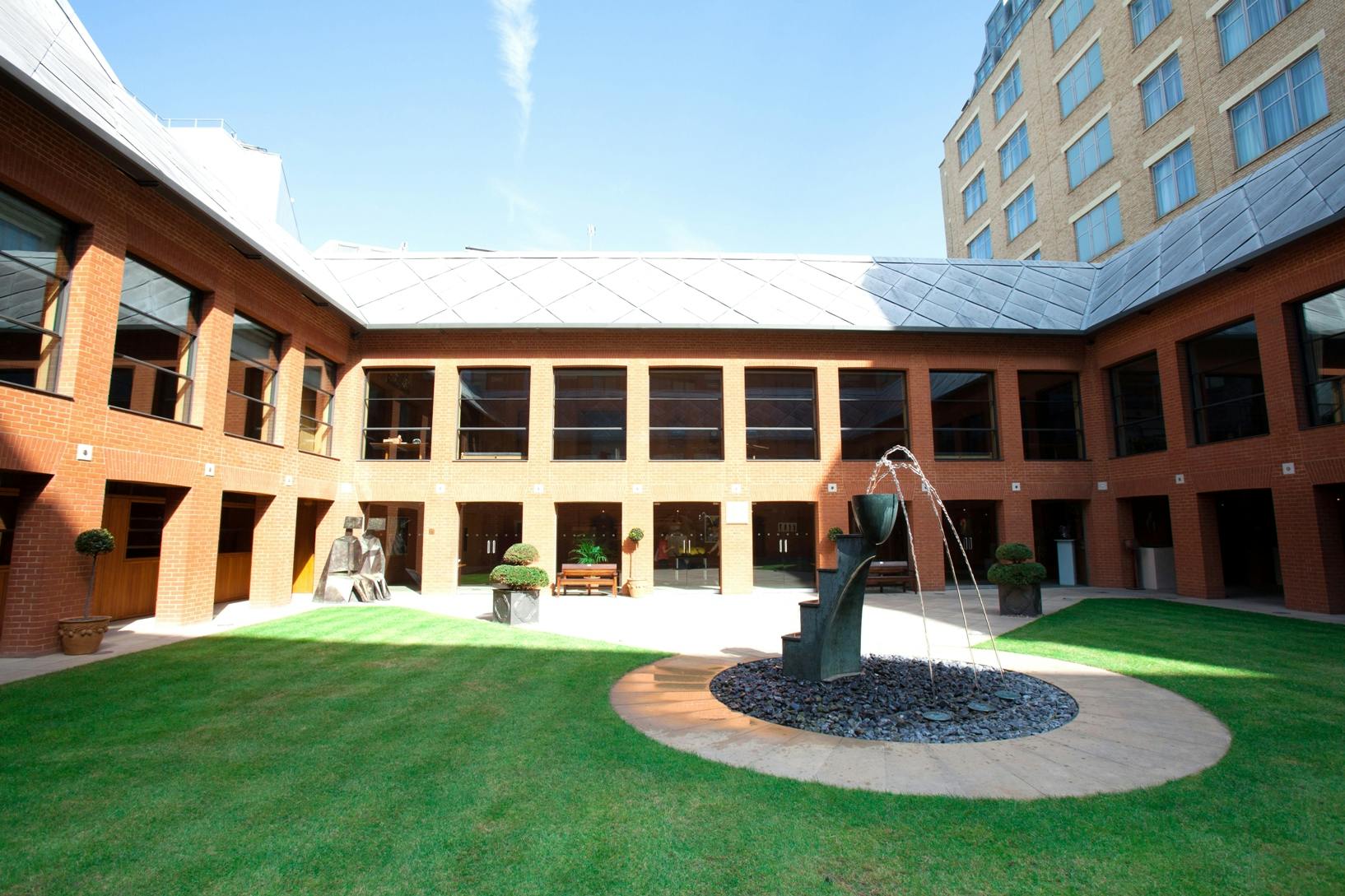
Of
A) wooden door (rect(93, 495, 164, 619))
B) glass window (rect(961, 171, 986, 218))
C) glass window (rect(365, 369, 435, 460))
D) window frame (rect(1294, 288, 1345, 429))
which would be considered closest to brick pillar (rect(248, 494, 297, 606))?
wooden door (rect(93, 495, 164, 619))

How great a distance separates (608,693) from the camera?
680 cm

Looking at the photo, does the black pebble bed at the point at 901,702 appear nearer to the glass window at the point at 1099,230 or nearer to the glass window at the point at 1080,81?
the glass window at the point at 1099,230

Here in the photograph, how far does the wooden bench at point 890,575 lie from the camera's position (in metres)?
17.2

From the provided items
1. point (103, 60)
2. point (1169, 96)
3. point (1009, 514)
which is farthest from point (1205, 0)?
point (103, 60)

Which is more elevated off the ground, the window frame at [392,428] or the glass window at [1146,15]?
the glass window at [1146,15]

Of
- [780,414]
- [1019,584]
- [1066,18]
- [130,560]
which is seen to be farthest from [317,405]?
[1066,18]

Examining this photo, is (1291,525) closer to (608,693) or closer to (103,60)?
(608,693)

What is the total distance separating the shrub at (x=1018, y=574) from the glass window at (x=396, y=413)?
560 inches

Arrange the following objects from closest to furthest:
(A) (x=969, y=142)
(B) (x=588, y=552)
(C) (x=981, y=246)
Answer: (B) (x=588, y=552)
(C) (x=981, y=246)
(A) (x=969, y=142)

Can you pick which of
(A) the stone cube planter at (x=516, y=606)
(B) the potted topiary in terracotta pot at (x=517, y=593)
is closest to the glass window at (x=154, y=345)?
(B) the potted topiary in terracotta pot at (x=517, y=593)

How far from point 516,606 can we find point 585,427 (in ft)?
25.1

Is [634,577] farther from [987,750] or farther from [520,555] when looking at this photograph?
[987,750]

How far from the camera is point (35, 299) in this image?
29.4 ft

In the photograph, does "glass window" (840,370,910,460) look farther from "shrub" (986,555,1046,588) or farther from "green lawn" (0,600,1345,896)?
"green lawn" (0,600,1345,896)
